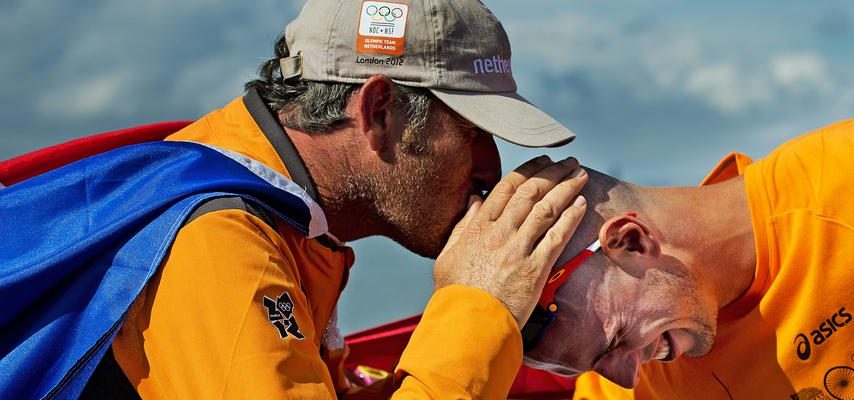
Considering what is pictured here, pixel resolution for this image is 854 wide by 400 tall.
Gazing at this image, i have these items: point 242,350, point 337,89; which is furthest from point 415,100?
point 242,350

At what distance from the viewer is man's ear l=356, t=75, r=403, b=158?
14.3 ft

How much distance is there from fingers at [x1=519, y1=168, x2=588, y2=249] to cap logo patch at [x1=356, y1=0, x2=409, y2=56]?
785 mm

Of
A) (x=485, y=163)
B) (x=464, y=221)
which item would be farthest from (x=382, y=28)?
(x=464, y=221)

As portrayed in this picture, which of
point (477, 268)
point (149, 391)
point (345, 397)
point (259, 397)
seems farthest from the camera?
point (345, 397)

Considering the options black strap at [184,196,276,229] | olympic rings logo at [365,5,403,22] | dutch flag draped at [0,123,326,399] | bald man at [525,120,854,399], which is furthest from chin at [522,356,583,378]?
olympic rings logo at [365,5,403,22]

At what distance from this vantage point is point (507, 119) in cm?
444

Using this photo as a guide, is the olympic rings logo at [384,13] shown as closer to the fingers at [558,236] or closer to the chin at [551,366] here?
the fingers at [558,236]

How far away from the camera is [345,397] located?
5.25 m

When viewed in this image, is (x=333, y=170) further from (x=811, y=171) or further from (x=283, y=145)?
(x=811, y=171)

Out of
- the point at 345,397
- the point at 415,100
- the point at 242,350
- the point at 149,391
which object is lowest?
the point at 345,397

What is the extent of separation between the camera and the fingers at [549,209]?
4.19 m

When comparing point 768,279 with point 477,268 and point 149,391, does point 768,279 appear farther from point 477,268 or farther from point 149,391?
point 149,391

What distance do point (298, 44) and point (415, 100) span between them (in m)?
0.57

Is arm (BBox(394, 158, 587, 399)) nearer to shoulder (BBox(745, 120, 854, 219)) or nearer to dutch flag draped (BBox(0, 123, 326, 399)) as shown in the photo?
dutch flag draped (BBox(0, 123, 326, 399))
